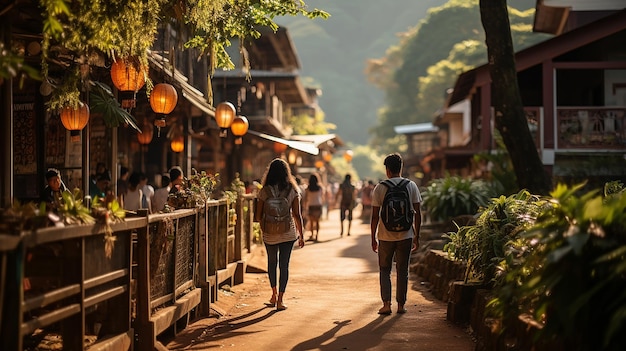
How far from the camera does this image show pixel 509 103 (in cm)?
1434

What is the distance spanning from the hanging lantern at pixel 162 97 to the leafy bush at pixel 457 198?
8.30m

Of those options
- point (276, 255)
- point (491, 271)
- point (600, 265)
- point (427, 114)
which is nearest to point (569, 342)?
point (600, 265)

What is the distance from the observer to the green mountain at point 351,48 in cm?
12564

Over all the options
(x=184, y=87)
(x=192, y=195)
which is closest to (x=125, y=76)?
(x=192, y=195)

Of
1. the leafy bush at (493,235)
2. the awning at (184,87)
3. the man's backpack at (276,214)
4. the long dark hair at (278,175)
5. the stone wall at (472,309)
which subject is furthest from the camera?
the awning at (184,87)

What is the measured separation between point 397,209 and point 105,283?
418 cm

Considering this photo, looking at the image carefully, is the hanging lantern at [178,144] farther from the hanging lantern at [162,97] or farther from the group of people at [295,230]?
the group of people at [295,230]

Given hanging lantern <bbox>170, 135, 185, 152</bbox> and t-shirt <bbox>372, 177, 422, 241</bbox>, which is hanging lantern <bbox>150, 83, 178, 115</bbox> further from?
hanging lantern <bbox>170, 135, 185, 152</bbox>

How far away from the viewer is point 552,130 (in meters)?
21.1

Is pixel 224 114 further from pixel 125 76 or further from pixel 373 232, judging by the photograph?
pixel 373 232

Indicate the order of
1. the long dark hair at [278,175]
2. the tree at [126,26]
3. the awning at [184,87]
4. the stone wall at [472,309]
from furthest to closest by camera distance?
1. the awning at [184,87]
2. the long dark hair at [278,175]
3. the tree at [126,26]
4. the stone wall at [472,309]

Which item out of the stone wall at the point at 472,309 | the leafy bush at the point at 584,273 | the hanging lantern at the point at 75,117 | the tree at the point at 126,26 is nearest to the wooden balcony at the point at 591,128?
the stone wall at the point at 472,309

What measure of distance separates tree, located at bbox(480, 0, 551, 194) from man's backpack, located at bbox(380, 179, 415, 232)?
5.52 meters

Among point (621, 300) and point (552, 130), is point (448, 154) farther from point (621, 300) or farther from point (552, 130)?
point (621, 300)
